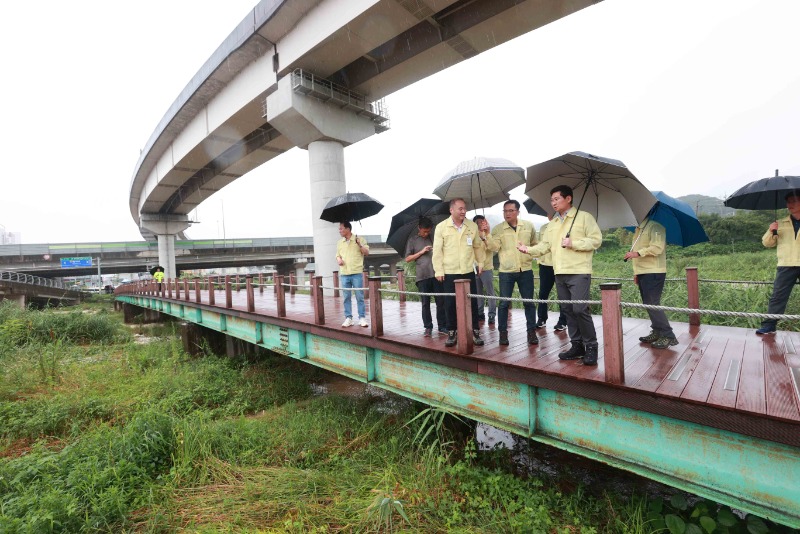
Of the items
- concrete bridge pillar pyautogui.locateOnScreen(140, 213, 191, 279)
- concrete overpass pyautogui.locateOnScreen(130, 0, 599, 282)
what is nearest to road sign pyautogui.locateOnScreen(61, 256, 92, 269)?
concrete bridge pillar pyautogui.locateOnScreen(140, 213, 191, 279)

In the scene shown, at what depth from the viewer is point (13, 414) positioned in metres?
6.52

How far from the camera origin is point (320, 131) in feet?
42.2

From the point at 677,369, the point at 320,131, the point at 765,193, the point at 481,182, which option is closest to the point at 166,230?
the point at 320,131

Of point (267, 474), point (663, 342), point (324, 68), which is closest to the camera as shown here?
point (663, 342)

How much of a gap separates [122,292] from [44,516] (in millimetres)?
24096

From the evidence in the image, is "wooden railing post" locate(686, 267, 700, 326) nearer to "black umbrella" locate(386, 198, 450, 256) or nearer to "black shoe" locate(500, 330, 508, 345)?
"black shoe" locate(500, 330, 508, 345)

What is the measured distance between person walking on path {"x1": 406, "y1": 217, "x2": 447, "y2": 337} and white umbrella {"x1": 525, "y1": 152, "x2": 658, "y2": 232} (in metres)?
1.31

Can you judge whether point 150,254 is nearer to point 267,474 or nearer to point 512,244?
point 267,474

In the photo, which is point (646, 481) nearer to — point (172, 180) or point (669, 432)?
point (669, 432)

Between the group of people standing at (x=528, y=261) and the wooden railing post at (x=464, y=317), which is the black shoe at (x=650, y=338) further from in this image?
the wooden railing post at (x=464, y=317)

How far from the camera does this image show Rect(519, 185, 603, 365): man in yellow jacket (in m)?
3.41

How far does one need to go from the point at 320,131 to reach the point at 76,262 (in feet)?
114

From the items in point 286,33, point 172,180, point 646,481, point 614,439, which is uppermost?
point 286,33

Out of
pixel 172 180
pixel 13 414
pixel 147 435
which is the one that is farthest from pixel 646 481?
pixel 172 180
